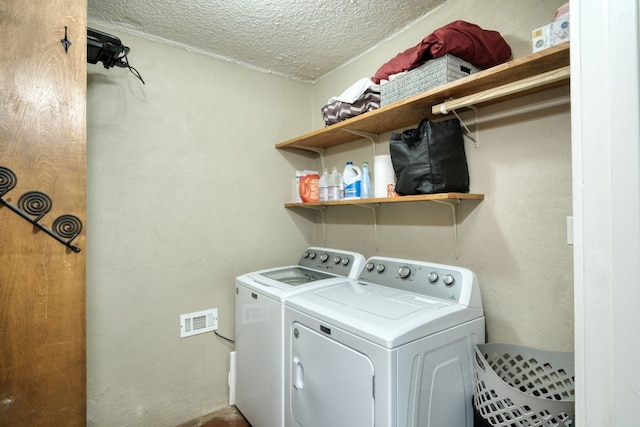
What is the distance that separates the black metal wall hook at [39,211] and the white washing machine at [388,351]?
1004 millimetres

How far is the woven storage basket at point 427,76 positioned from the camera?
139cm

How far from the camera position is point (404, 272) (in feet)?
5.47

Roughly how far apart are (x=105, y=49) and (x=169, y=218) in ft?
3.17

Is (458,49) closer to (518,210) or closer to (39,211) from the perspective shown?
(518,210)

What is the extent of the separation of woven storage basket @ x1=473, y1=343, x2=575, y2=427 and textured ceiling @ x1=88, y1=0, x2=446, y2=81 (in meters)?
1.80

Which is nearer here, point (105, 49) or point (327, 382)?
point (327, 382)

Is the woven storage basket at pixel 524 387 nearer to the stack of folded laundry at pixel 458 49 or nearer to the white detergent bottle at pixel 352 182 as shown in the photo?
the white detergent bottle at pixel 352 182

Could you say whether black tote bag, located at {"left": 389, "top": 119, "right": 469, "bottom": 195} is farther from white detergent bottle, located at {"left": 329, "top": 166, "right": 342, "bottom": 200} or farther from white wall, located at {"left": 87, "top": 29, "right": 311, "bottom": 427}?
white wall, located at {"left": 87, "top": 29, "right": 311, "bottom": 427}

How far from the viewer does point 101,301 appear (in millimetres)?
1795

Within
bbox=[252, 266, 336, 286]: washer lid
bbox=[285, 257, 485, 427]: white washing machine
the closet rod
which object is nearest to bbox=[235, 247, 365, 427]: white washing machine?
bbox=[252, 266, 336, 286]: washer lid

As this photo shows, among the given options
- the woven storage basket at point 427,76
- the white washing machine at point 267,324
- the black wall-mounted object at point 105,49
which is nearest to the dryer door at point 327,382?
the white washing machine at point 267,324

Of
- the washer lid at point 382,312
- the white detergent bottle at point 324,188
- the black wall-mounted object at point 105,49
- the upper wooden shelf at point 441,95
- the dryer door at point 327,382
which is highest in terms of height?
the black wall-mounted object at point 105,49

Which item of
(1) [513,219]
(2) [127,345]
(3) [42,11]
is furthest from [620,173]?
(2) [127,345]

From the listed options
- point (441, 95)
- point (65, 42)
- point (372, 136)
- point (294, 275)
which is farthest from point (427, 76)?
point (65, 42)
